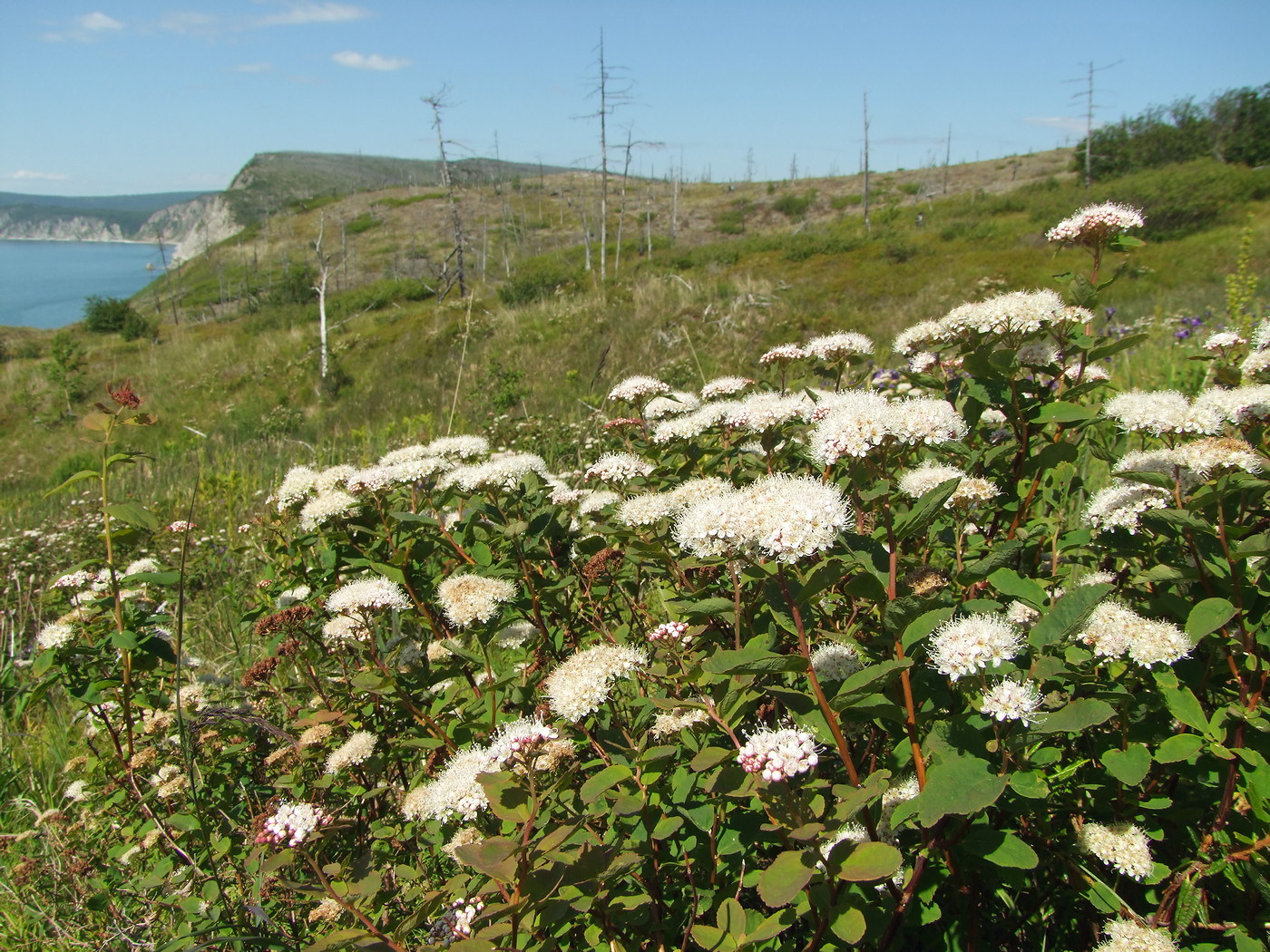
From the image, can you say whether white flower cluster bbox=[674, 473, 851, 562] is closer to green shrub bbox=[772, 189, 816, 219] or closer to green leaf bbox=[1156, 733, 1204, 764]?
green leaf bbox=[1156, 733, 1204, 764]

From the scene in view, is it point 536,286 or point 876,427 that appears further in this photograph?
point 536,286

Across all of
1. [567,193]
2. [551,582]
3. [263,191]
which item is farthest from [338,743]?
[263,191]

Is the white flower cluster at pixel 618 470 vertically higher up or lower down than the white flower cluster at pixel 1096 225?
lower down

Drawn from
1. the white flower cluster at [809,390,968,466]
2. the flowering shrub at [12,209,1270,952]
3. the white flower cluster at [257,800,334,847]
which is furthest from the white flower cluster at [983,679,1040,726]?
the white flower cluster at [257,800,334,847]

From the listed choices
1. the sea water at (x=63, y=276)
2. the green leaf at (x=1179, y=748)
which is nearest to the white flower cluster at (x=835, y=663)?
the green leaf at (x=1179, y=748)

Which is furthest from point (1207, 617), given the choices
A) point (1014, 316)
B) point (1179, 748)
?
point (1014, 316)

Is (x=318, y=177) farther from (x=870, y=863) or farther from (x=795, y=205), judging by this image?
(x=870, y=863)

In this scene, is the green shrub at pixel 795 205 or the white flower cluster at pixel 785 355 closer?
the white flower cluster at pixel 785 355

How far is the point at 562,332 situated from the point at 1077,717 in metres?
11.8

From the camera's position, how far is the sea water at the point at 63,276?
7181 centimetres

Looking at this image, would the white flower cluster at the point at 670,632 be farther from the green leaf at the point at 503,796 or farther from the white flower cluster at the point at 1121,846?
the white flower cluster at the point at 1121,846

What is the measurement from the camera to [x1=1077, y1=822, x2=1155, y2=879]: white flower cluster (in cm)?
122

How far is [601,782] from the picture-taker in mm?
1214

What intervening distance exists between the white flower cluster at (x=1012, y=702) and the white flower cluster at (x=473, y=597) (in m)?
1.11
